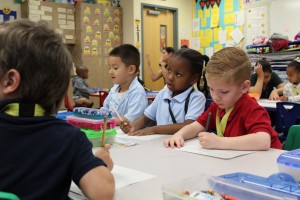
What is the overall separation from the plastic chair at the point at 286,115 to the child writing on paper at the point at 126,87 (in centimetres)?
120

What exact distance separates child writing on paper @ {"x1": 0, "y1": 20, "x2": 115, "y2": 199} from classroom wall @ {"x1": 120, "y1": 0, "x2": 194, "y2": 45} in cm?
578

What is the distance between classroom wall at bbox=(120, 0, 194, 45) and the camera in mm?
6457

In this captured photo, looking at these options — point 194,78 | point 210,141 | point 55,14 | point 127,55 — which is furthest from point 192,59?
point 55,14

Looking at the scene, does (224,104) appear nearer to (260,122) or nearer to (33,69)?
(260,122)

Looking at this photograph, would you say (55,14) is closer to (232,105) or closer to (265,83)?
(265,83)

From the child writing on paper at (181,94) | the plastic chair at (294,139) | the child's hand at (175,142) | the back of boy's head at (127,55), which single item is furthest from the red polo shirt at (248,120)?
the back of boy's head at (127,55)

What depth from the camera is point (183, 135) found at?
149 centimetres

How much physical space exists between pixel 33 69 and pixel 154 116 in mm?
1342

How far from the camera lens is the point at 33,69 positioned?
2.45 feet

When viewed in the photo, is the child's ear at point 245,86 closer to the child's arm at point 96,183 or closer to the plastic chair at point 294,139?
the plastic chair at point 294,139

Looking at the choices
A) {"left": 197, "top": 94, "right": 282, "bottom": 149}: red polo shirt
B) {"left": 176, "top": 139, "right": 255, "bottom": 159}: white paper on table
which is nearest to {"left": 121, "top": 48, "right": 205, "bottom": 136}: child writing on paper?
{"left": 197, "top": 94, "right": 282, "bottom": 149}: red polo shirt

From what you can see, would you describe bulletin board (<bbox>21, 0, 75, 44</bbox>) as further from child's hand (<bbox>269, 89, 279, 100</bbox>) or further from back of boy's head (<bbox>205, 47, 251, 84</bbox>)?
back of boy's head (<bbox>205, 47, 251, 84</bbox>)

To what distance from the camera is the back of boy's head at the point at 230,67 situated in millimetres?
1438

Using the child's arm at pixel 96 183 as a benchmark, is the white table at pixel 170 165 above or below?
below
